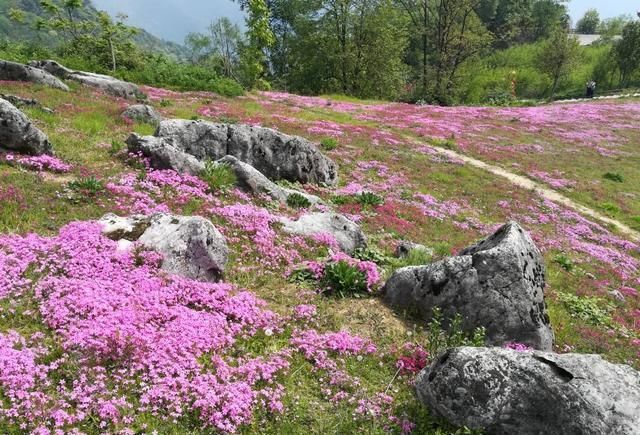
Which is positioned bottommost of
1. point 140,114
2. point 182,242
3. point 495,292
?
point 495,292

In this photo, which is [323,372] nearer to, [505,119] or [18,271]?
[18,271]

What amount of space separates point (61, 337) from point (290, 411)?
4152 mm

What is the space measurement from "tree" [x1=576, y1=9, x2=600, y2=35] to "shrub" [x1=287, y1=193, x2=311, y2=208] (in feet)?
697

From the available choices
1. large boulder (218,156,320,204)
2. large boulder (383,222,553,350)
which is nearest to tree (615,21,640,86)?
large boulder (218,156,320,204)

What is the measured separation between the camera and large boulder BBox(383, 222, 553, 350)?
10.4 m

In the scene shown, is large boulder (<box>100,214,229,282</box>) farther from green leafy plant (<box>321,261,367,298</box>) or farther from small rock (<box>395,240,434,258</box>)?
small rock (<box>395,240,434,258</box>)

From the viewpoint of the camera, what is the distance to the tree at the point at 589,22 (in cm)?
18450

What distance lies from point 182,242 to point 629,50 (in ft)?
378

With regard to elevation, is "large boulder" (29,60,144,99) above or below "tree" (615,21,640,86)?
below

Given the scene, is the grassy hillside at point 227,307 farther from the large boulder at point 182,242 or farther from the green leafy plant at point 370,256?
the large boulder at point 182,242

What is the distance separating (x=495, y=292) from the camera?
10383 mm

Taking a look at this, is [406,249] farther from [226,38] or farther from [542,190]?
[226,38]


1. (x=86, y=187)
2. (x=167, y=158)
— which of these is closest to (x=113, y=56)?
(x=167, y=158)

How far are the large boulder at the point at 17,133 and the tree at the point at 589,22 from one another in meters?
219
